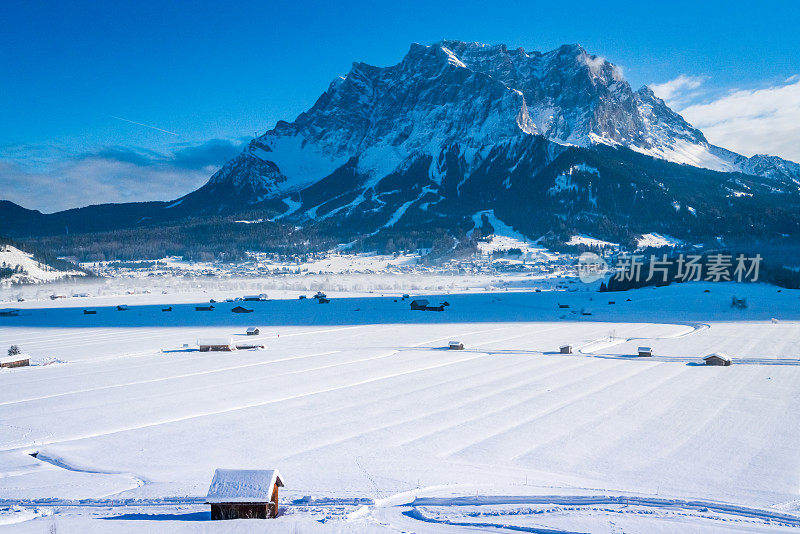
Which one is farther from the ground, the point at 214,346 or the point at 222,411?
the point at 222,411

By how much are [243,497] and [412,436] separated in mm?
6892

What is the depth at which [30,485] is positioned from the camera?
35.4ft

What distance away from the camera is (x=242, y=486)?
8.79 m

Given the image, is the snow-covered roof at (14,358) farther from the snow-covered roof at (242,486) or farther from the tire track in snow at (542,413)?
the snow-covered roof at (242,486)

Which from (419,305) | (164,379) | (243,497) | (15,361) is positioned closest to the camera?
(243,497)

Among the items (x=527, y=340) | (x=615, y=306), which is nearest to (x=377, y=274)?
(x=615, y=306)

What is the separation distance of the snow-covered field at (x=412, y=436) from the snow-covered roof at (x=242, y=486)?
1.15ft

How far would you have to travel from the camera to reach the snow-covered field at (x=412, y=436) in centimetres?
921

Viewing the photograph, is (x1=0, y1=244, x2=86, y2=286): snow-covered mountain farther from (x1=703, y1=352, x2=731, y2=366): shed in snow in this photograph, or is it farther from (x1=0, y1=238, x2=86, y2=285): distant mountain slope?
(x1=703, y1=352, x2=731, y2=366): shed in snow

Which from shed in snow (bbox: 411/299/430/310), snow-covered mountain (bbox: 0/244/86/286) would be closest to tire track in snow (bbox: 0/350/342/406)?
shed in snow (bbox: 411/299/430/310)

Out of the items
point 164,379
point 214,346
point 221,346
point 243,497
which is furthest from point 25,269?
point 243,497

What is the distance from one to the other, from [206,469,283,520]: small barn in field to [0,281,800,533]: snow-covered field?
0.81ft

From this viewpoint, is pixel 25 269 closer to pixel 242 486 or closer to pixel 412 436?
pixel 412 436

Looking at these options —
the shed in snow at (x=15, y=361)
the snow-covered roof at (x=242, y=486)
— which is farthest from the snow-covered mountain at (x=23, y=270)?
the snow-covered roof at (x=242, y=486)
